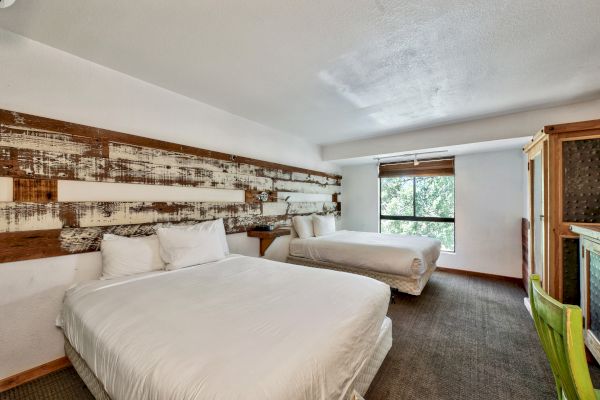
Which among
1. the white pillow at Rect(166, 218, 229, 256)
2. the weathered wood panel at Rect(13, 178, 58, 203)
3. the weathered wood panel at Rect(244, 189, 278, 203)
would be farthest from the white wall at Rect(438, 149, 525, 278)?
the weathered wood panel at Rect(13, 178, 58, 203)

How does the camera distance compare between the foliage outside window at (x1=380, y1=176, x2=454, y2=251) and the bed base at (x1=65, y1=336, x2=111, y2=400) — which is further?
the foliage outside window at (x1=380, y1=176, x2=454, y2=251)

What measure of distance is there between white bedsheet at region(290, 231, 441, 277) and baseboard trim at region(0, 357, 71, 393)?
268cm

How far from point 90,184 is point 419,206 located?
5066 millimetres

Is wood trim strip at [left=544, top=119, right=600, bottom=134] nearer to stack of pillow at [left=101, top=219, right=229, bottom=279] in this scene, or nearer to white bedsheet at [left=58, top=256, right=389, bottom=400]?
white bedsheet at [left=58, top=256, right=389, bottom=400]

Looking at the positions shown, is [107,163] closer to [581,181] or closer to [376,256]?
[376,256]

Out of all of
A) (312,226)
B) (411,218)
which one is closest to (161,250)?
(312,226)

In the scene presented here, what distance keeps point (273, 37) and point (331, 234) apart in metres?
3.25

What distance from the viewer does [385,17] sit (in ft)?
5.09

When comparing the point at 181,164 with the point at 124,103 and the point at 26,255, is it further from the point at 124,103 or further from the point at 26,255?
the point at 26,255

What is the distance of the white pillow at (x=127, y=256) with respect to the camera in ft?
6.36

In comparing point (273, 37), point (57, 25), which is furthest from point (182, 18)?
point (57, 25)

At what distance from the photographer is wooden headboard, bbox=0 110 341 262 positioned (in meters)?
1.71

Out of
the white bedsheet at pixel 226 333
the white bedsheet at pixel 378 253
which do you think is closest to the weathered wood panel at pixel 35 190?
the white bedsheet at pixel 226 333

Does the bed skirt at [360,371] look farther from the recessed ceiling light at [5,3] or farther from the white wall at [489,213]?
the white wall at [489,213]
